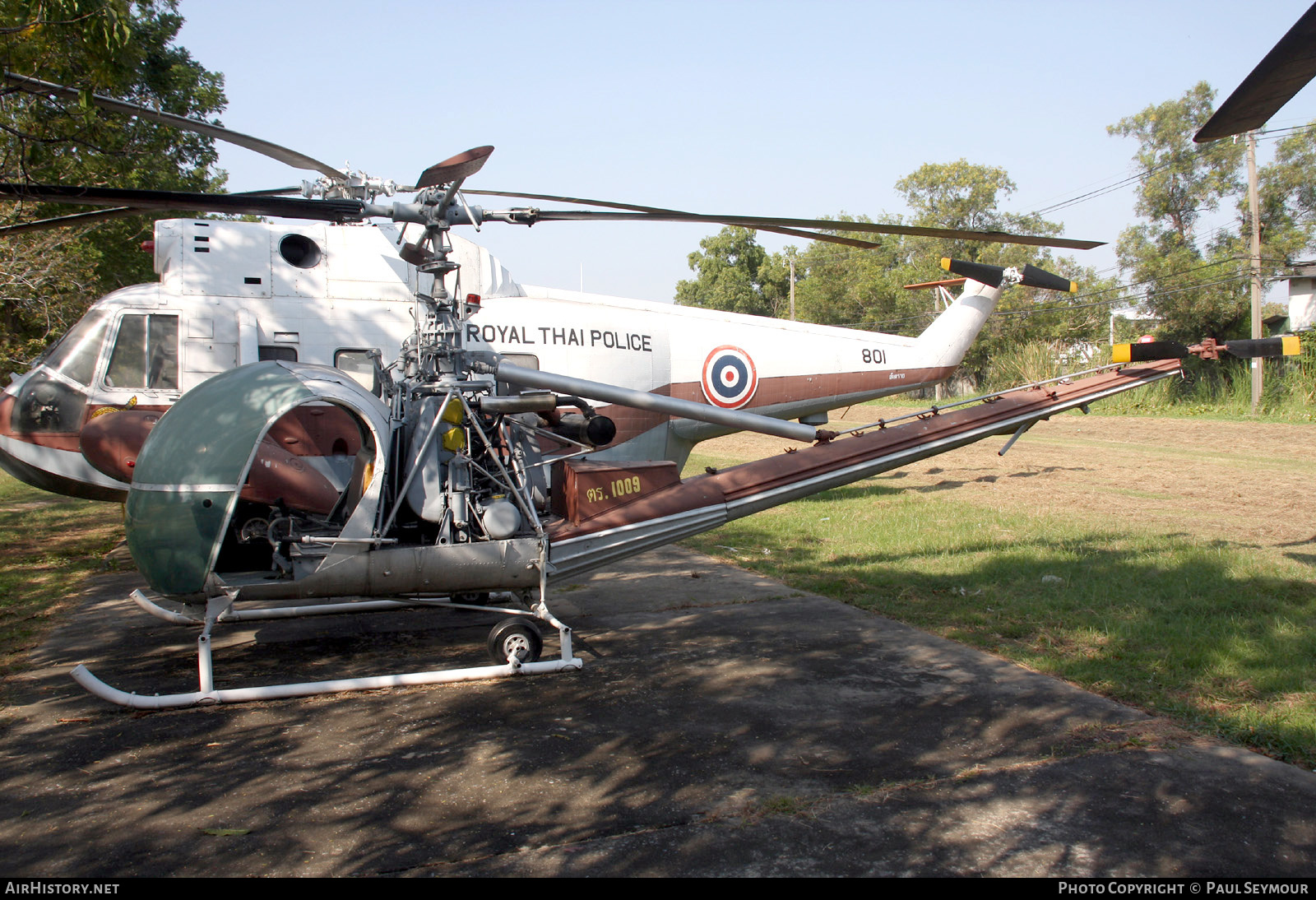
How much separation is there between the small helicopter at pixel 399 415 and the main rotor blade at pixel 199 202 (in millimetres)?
22

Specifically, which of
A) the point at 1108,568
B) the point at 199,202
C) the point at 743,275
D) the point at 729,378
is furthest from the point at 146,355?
the point at 743,275

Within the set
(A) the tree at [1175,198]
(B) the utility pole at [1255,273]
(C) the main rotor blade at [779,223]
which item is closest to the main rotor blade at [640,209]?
(C) the main rotor blade at [779,223]

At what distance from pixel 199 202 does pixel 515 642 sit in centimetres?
344

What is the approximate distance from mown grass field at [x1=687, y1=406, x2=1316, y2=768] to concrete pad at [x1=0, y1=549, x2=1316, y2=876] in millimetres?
596

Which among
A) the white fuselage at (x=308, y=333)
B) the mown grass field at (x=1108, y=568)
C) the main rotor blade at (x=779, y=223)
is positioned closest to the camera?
the mown grass field at (x=1108, y=568)

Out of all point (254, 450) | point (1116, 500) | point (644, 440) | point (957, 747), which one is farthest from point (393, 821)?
point (1116, 500)

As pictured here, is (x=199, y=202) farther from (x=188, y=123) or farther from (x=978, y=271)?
(x=978, y=271)

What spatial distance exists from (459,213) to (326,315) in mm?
3444

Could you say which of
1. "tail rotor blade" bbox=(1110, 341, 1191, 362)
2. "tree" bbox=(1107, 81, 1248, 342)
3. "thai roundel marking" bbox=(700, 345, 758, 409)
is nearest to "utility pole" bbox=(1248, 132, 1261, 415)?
"tree" bbox=(1107, 81, 1248, 342)

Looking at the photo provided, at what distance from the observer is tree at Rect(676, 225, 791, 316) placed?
68312mm

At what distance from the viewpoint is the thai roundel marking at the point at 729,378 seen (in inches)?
382

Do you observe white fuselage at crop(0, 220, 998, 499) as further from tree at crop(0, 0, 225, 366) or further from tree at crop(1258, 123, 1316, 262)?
tree at crop(1258, 123, 1316, 262)

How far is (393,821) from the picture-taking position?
12.5 ft

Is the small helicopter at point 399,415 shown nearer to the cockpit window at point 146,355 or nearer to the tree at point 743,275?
the cockpit window at point 146,355
